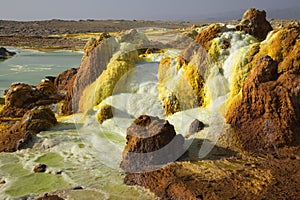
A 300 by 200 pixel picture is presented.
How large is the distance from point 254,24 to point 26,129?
5.44 meters

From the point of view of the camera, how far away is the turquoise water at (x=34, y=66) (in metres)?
17.2

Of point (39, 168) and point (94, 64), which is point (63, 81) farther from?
point (39, 168)

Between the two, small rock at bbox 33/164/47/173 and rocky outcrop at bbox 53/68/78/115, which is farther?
rocky outcrop at bbox 53/68/78/115

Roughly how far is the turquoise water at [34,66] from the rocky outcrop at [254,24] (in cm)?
847

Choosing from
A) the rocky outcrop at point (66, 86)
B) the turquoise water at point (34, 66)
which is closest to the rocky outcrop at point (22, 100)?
the rocky outcrop at point (66, 86)

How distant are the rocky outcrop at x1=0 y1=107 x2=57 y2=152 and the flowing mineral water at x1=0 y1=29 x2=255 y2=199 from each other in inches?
8.1

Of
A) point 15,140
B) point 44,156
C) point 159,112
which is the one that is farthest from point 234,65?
point 15,140

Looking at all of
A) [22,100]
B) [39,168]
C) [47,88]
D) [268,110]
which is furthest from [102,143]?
[47,88]

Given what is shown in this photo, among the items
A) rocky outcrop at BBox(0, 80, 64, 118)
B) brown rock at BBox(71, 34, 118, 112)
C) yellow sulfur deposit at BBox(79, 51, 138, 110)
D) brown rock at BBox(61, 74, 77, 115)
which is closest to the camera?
yellow sulfur deposit at BBox(79, 51, 138, 110)

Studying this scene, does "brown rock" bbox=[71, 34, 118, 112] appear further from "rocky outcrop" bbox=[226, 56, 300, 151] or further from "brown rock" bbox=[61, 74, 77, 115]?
"rocky outcrop" bbox=[226, 56, 300, 151]

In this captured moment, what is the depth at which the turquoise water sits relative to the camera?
678 inches

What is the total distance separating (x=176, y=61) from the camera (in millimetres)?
8859

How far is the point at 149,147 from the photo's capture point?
6.21 meters

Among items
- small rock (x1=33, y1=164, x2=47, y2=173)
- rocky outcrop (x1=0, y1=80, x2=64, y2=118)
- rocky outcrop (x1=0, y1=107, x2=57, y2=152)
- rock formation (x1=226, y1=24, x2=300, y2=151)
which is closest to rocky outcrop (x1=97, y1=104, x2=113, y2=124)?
rocky outcrop (x1=0, y1=107, x2=57, y2=152)
